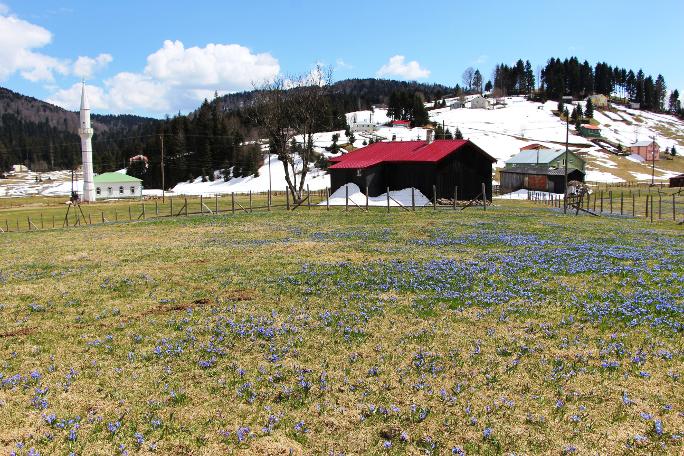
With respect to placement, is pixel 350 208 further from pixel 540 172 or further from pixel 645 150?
pixel 645 150

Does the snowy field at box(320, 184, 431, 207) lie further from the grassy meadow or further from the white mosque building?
the white mosque building

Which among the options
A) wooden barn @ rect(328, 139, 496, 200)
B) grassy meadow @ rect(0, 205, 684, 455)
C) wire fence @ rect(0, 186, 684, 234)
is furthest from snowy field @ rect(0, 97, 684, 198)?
grassy meadow @ rect(0, 205, 684, 455)

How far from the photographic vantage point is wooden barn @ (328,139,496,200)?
189ft

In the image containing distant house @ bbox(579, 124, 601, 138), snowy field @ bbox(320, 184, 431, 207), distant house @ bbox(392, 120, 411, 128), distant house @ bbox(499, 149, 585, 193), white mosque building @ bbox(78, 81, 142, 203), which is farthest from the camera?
distant house @ bbox(392, 120, 411, 128)

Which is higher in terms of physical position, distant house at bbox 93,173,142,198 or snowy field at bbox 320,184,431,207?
distant house at bbox 93,173,142,198

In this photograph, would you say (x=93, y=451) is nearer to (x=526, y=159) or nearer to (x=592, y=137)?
(x=526, y=159)

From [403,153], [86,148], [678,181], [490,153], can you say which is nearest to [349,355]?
[403,153]

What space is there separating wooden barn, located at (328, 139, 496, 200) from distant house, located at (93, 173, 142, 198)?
89139mm

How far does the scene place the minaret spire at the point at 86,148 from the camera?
12481cm

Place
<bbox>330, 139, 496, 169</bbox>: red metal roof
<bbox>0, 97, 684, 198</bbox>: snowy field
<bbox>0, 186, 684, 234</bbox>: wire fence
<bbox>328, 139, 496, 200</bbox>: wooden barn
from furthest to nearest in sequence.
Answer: <bbox>0, 97, 684, 198</bbox>: snowy field < <bbox>330, 139, 496, 169</bbox>: red metal roof < <bbox>328, 139, 496, 200</bbox>: wooden barn < <bbox>0, 186, 684, 234</bbox>: wire fence

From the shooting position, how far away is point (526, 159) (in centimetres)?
9981

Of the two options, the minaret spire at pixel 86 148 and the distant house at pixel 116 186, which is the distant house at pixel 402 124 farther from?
the minaret spire at pixel 86 148

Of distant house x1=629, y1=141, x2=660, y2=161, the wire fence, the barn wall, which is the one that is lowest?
the wire fence

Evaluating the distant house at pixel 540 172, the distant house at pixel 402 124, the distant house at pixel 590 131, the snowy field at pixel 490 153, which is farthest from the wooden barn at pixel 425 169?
the distant house at pixel 590 131
